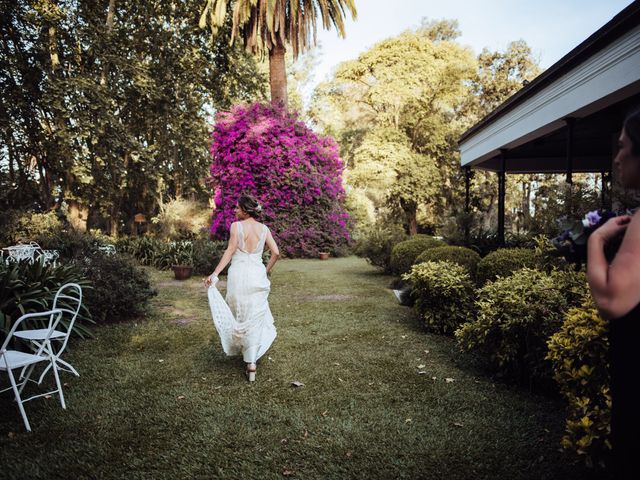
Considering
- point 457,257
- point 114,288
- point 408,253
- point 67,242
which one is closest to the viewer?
point 114,288

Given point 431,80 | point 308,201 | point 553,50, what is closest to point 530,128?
point 308,201

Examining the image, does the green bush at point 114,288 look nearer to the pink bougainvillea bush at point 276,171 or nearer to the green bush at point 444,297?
the green bush at point 444,297

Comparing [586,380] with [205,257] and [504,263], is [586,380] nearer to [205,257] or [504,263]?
[504,263]

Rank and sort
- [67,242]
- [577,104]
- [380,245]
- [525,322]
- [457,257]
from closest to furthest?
[525,322] → [577,104] → [457,257] → [380,245] → [67,242]

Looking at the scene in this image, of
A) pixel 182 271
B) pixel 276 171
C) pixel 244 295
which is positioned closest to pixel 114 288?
pixel 244 295

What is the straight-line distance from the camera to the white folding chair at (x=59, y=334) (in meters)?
4.00

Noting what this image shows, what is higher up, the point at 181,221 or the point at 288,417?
the point at 181,221

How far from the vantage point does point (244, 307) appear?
15.6 ft

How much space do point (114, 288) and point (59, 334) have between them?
11.0ft

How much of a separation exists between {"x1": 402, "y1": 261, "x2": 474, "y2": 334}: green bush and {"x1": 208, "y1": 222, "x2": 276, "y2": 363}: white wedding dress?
8.96ft

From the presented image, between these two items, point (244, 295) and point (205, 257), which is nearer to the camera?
point (244, 295)

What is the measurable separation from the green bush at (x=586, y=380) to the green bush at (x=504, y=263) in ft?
10.1

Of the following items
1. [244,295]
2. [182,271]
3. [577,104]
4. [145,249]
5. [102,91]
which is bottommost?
[182,271]

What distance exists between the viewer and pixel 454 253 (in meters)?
8.23
